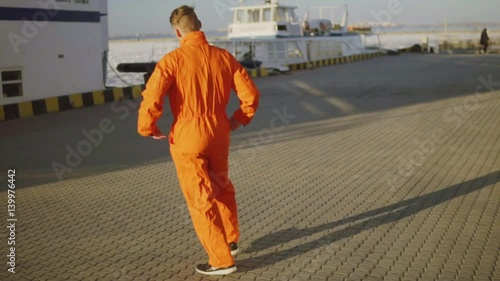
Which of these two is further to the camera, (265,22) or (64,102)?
(265,22)

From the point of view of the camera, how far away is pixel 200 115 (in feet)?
12.6

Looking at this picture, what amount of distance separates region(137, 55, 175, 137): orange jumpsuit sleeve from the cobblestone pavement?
3.61 ft

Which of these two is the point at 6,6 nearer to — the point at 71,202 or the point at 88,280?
the point at 71,202

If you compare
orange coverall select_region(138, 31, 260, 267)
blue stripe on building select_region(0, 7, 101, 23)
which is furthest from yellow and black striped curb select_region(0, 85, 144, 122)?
orange coverall select_region(138, 31, 260, 267)

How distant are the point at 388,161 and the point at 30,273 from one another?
497cm

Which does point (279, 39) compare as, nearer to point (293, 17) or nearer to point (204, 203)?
point (293, 17)

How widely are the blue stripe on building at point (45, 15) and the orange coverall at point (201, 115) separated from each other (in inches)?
388

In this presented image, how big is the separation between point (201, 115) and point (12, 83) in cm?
1029

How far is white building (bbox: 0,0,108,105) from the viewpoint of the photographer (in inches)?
494

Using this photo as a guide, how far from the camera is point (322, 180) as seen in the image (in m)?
6.71

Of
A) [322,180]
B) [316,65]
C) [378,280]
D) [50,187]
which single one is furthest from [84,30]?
[316,65]

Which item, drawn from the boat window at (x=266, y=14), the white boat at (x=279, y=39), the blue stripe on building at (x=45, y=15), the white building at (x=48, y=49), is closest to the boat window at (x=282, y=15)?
the white boat at (x=279, y=39)

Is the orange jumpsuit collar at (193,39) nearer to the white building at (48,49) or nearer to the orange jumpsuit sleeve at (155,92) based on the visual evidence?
the orange jumpsuit sleeve at (155,92)

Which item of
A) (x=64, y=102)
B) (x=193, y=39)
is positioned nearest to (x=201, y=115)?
(x=193, y=39)
